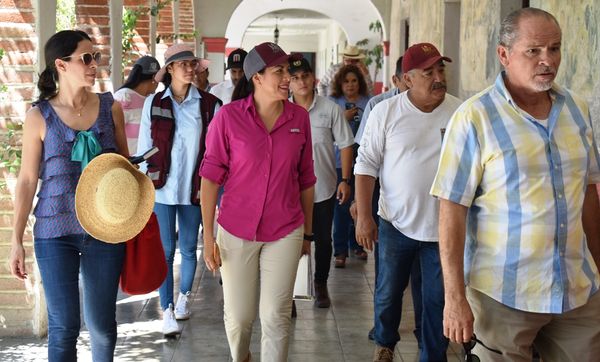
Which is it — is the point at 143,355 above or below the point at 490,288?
below

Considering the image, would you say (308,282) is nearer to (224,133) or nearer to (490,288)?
(224,133)

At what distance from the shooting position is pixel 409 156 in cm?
531

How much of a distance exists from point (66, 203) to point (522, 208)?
2.11 metres

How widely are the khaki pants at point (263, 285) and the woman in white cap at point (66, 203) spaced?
1.91 feet

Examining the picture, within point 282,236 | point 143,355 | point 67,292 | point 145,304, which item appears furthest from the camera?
point 145,304

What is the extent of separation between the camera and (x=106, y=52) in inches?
359

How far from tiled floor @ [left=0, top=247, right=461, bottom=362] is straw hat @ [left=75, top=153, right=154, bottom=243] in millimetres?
1724

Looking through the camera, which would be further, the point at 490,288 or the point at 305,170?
the point at 305,170

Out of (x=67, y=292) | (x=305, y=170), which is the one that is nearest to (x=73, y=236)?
(x=67, y=292)

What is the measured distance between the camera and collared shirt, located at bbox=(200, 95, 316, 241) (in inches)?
193

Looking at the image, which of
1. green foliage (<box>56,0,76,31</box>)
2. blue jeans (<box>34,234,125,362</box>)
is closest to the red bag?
blue jeans (<box>34,234,125,362</box>)

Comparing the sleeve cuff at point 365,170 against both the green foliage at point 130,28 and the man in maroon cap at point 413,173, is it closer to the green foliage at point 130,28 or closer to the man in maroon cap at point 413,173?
the man in maroon cap at point 413,173

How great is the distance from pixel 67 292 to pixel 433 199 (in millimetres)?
1973

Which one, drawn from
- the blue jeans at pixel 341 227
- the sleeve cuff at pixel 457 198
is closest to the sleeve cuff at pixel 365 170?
the sleeve cuff at pixel 457 198
